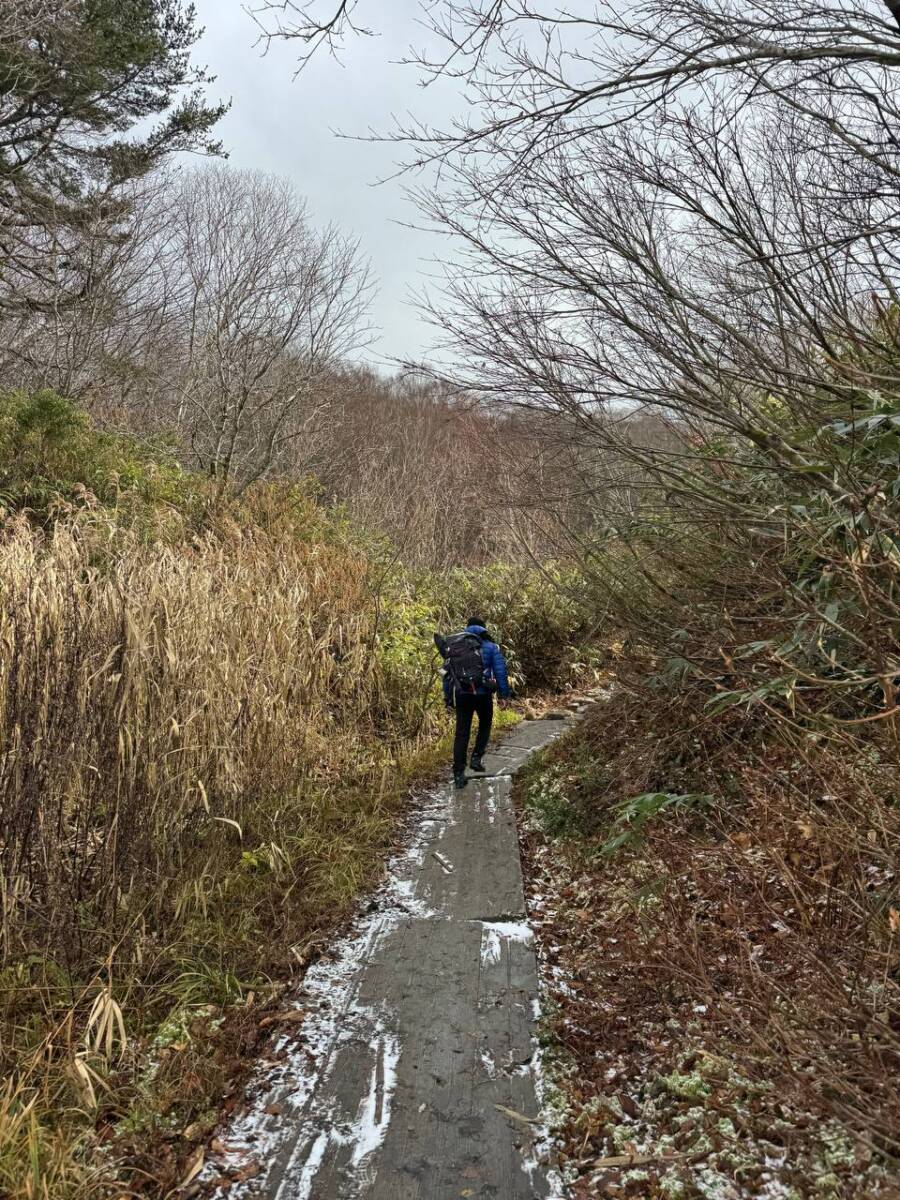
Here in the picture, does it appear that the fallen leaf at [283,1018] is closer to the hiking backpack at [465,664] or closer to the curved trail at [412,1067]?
the curved trail at [412,1067]

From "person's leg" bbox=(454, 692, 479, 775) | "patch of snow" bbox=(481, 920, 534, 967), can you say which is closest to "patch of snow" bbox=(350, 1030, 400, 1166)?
"patch of snow" bbox=(481, 920, 534, 967)

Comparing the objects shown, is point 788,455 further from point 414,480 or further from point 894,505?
point 414,480

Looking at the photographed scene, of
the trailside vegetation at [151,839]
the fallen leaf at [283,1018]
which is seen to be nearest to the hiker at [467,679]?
the trailside vegetation at [151,839]

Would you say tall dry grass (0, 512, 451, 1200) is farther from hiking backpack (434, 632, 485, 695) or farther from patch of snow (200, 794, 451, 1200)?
hiking backpack (434, 632, 485, 695)

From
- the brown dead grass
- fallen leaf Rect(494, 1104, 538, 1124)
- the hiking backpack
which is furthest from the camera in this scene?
the hiking backpack

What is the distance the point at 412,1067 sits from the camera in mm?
2912

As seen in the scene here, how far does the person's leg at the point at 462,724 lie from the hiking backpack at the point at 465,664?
0.35 ft

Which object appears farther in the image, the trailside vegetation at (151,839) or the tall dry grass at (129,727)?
the tall dry grass at (129,727)

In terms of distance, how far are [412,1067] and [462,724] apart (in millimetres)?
3744

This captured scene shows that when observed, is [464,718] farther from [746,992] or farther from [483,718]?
[746,992]

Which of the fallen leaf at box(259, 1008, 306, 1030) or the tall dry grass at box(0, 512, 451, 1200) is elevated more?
the tall dry grass at box(0, 512, 451, 1200)

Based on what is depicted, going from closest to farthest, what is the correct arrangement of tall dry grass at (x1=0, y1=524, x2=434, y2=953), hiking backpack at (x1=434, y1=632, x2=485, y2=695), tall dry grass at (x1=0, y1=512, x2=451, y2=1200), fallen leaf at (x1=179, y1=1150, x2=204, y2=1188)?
fallen leaf at (x1=179, y1=1150, x2=204, y2=1188) < tall dry grass at (x1=0, y1=512, x2=451, y2=1200) < tall dry grass at (x1=0, y1=524, x2=434, y2=953) < hiking backpack at (x1=434, y1=632, x2=485, y2=695)

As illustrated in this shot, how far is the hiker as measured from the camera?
6.52 metres

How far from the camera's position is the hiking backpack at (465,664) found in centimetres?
651
